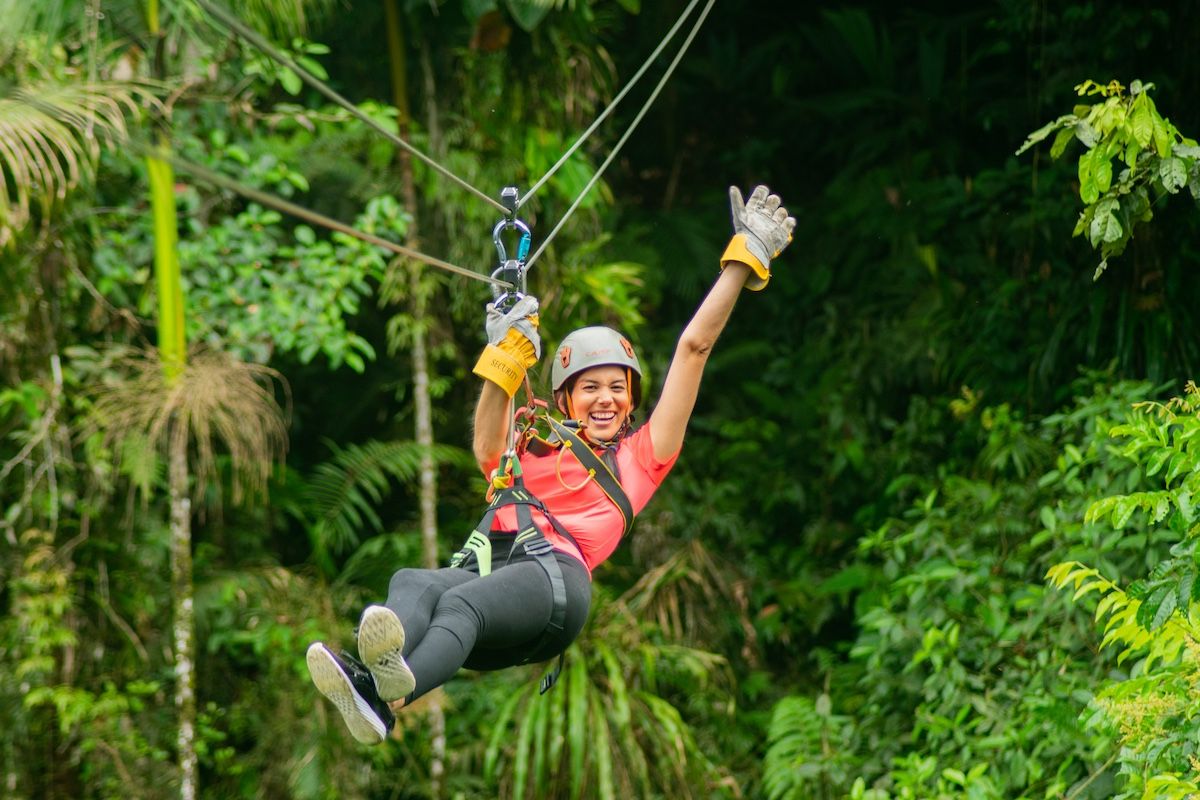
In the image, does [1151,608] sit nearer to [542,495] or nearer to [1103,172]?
[1103,172]

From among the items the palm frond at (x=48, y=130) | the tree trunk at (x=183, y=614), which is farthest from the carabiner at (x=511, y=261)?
the tree trunk at (x=183, y=614)

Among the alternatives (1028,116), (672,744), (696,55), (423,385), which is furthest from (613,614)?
(696,55)

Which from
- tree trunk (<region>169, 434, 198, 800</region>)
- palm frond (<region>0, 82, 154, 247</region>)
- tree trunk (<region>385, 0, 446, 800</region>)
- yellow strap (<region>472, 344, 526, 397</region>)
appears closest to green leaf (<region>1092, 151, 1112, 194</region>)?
yellow strap (<region>472, 344, 526, 397</region>)

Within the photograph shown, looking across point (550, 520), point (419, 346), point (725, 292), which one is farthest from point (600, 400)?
point (419, 346)

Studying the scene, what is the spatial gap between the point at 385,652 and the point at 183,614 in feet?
11.8

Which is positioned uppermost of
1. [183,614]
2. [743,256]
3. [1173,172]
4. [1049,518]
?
[1173,172]

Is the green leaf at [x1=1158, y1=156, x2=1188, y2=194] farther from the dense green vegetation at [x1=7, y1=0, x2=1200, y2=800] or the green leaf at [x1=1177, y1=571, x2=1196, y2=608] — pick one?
the green leaf at [x1=1177, y1=571, x2=1196, y2=608]

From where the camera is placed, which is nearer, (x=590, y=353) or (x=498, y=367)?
(x=498, y=367)

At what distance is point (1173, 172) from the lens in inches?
173

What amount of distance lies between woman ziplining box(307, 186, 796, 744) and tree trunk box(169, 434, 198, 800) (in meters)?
2.83

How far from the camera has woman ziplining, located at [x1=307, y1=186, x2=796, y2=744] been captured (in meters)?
3.38

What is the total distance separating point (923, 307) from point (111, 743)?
456cm

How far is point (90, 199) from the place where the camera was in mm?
6863

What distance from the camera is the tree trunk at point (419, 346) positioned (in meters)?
7.32
